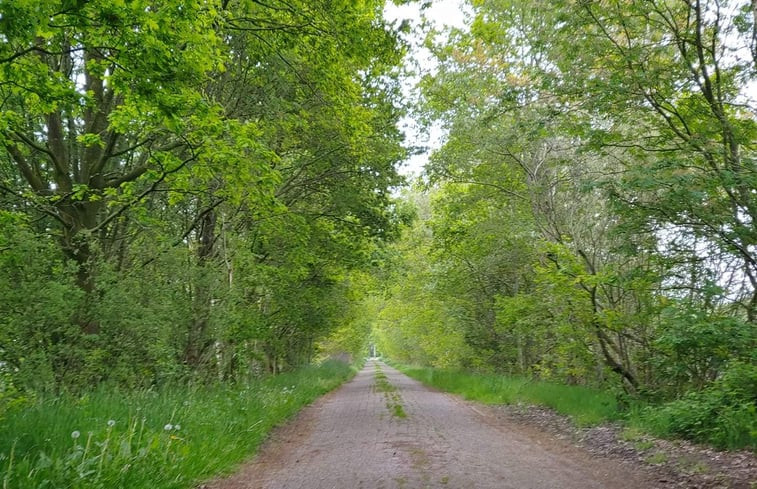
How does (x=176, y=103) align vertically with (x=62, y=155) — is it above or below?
below

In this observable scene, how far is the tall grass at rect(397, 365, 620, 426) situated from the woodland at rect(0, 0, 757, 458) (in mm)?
471

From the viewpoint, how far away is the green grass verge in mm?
4445

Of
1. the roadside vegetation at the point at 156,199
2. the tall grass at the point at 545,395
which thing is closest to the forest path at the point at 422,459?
the roadside vegetation at the point at 156,199

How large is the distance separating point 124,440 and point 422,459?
377cm

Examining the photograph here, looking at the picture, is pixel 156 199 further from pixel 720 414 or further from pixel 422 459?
pixel 720 414

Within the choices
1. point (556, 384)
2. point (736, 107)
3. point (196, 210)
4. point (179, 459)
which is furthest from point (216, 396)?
point (736, 107)

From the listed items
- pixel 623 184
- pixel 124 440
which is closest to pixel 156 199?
pixel 124 440

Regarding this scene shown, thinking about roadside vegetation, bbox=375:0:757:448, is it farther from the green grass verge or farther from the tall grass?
the green grass verge

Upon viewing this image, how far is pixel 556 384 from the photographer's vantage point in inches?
523

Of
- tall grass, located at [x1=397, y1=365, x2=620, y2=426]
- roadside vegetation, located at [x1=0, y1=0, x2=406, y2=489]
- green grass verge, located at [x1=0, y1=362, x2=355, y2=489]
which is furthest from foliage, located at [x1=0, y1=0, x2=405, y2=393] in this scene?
tall grass, located at [x1=397, y1=365, x2=620, y2=426]

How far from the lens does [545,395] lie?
12.4 meters

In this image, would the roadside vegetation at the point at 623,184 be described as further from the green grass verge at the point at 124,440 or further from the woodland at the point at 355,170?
the green grass verge at the point at 124,440

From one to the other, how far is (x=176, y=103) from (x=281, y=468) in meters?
4.88

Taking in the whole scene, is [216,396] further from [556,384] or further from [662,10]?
[662,10]
